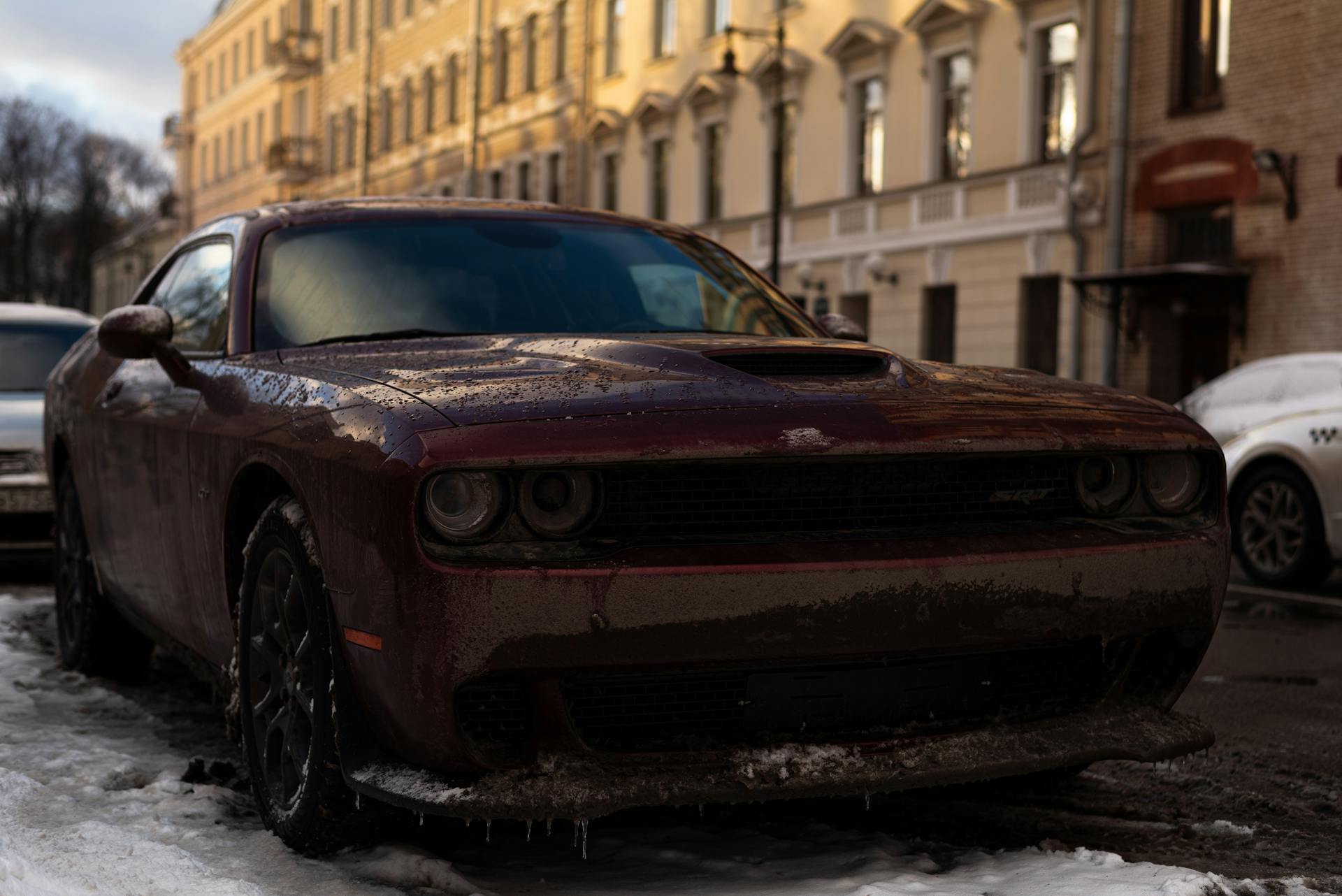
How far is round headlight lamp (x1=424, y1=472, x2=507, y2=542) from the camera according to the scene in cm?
321

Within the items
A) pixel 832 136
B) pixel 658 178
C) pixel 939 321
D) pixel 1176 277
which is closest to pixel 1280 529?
pixel 1176 277

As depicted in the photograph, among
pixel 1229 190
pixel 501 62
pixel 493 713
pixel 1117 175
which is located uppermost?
pixel 501 62

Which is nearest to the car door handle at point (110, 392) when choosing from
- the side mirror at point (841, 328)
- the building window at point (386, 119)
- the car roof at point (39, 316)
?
Answer: the side mirror at point (841, 328)

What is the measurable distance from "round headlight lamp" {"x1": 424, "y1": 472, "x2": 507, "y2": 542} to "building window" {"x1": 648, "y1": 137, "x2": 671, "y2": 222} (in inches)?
1278

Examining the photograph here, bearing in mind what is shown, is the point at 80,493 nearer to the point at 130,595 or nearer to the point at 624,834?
the point at 130,595

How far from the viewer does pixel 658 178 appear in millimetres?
36031

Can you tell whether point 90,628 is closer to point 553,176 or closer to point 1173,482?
point 1173,482

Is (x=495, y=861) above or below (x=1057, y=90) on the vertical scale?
below

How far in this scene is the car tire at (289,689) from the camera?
349cm

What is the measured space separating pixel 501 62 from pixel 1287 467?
1416 inches

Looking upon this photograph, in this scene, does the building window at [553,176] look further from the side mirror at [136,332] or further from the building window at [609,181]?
the side mirror at [136,332]

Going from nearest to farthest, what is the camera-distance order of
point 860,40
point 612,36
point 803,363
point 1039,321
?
1. point 803,363
2. point 1039,321
3. point 860,40
4. point 612,36

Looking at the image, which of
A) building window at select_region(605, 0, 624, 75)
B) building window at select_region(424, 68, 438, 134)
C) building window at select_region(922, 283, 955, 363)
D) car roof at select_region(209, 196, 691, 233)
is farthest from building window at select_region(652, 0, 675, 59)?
car roof at select_region(209, 196, 691, 233)

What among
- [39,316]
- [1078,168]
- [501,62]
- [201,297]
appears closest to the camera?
[201,297]
